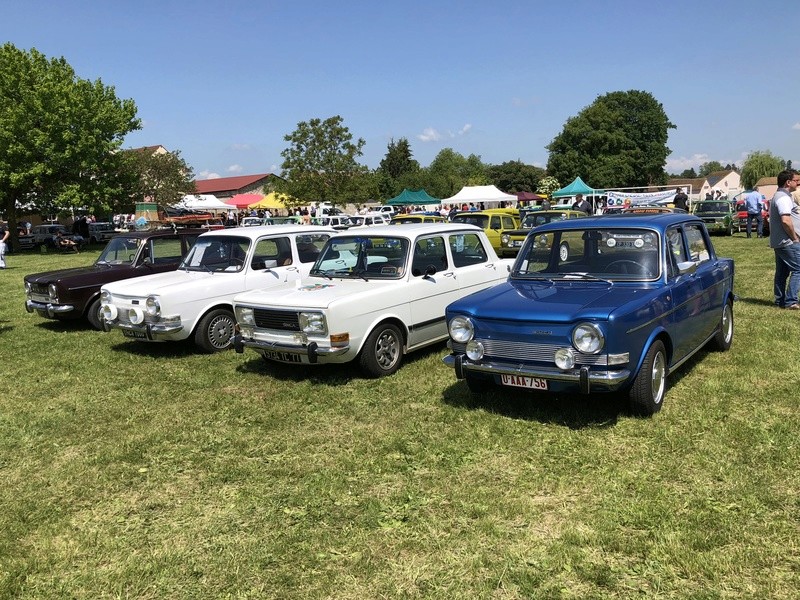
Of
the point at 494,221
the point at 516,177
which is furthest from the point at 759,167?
the point at 494,221

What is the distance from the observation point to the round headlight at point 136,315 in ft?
26.1

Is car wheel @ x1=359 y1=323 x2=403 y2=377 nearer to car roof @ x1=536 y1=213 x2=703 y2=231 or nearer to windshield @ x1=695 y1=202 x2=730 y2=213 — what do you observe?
car roof @ x1=536 y1=213 x2=703 y2=231

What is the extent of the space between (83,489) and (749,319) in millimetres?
8597

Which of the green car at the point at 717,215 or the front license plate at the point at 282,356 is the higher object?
the green car at the point at 717,215

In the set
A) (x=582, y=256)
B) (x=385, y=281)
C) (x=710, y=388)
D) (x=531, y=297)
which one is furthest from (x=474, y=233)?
(x=710, y=388)

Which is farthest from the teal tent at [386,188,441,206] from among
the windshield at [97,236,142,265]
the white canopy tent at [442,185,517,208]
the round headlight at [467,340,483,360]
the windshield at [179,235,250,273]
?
the round headlight at [467,340,483,360]

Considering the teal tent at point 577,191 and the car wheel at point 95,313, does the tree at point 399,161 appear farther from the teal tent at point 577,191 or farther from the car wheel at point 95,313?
the car wheel at point 95,313

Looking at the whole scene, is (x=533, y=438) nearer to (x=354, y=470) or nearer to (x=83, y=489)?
(x=354, y=470)

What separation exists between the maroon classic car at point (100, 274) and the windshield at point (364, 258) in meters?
3.78

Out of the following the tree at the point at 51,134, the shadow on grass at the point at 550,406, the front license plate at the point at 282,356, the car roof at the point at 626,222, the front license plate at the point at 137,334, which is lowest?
the shadow on grass at the point at 550,406

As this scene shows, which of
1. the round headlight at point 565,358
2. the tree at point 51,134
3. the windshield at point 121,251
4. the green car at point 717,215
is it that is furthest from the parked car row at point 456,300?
the tree at point 51,134

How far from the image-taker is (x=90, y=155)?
1224 inches

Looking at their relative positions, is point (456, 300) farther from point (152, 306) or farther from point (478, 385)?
point (152, 306)

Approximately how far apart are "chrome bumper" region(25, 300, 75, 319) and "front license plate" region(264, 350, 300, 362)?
16.0 ft
